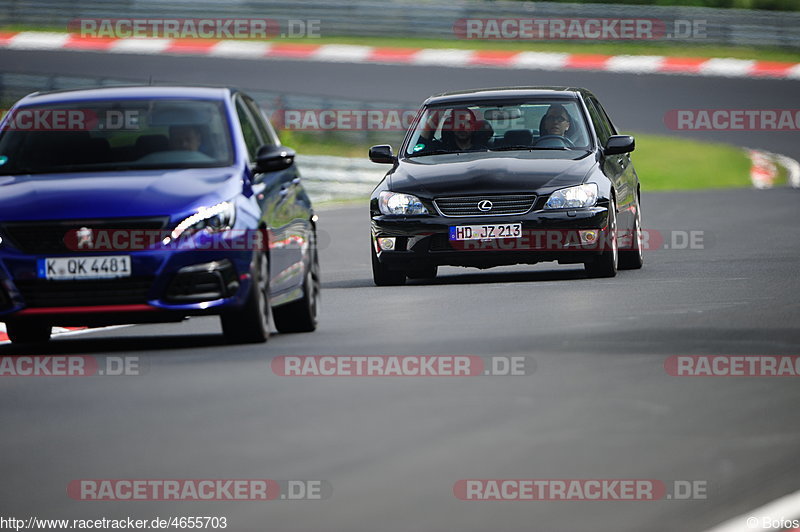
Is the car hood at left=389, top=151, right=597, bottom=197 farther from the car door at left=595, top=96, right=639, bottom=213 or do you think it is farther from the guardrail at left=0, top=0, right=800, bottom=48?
the guardrail at left=0, top=0, right=800, bottom=48

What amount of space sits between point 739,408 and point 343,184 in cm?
1828

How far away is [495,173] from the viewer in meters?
14.8

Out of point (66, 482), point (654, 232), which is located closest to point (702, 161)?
point (654, 232)

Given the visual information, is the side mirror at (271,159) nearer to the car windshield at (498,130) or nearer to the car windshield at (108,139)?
the car windshield at (108,139)

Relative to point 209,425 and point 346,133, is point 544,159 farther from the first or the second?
point 346,133

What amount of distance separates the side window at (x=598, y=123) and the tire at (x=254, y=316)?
5.46 meters

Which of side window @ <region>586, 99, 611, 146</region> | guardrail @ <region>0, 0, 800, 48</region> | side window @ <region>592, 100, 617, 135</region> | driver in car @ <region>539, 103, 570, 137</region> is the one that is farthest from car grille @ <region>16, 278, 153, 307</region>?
guardrail @ <region>0, 0, 800, 48</region>

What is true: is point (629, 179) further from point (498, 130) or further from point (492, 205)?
point (492, 205)

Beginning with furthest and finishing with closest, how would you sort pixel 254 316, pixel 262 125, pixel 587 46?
pixel 587 46, pixel 262 125, pixel 254 316

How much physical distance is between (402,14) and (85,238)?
28.2 meters

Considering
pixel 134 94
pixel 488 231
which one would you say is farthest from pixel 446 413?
pixel 488 231

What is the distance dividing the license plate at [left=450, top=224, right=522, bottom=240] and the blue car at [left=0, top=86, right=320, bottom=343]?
284cm

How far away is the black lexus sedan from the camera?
14531 millimetres

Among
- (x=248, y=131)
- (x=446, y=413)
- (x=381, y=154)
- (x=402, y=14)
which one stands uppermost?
(x=446, y=413)
